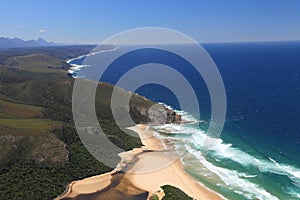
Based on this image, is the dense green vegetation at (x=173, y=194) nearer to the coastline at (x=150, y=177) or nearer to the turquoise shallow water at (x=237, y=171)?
the coastline at (x=150, y=177)

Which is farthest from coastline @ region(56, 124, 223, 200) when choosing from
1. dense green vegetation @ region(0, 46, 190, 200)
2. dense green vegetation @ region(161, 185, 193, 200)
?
dense green vegetation @ region(0, 46, 190, 200)

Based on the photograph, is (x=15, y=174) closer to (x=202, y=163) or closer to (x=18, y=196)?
(x=18, y=196)

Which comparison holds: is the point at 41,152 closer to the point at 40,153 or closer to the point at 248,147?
the point at 40,153

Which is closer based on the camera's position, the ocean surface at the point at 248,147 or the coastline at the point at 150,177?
the coastline at the point at 150,177

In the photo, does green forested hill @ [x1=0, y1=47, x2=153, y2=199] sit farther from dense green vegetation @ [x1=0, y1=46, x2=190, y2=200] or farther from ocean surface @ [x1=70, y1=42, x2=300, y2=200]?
ocean surface @ [x1=70, y1=42, x2=300, y2=200]

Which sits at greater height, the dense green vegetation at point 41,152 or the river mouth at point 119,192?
the dense green vegetation at point 41,152

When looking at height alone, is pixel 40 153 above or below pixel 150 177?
above

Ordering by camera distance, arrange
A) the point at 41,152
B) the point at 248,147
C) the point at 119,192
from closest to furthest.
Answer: the point at 119,192 → the point at 41,152 → the point at 248,147

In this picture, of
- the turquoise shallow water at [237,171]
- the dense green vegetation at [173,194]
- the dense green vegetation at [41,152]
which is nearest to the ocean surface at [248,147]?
the turquoise shallow water at [237,171]

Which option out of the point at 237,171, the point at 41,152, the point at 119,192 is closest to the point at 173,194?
the point at 119,192
